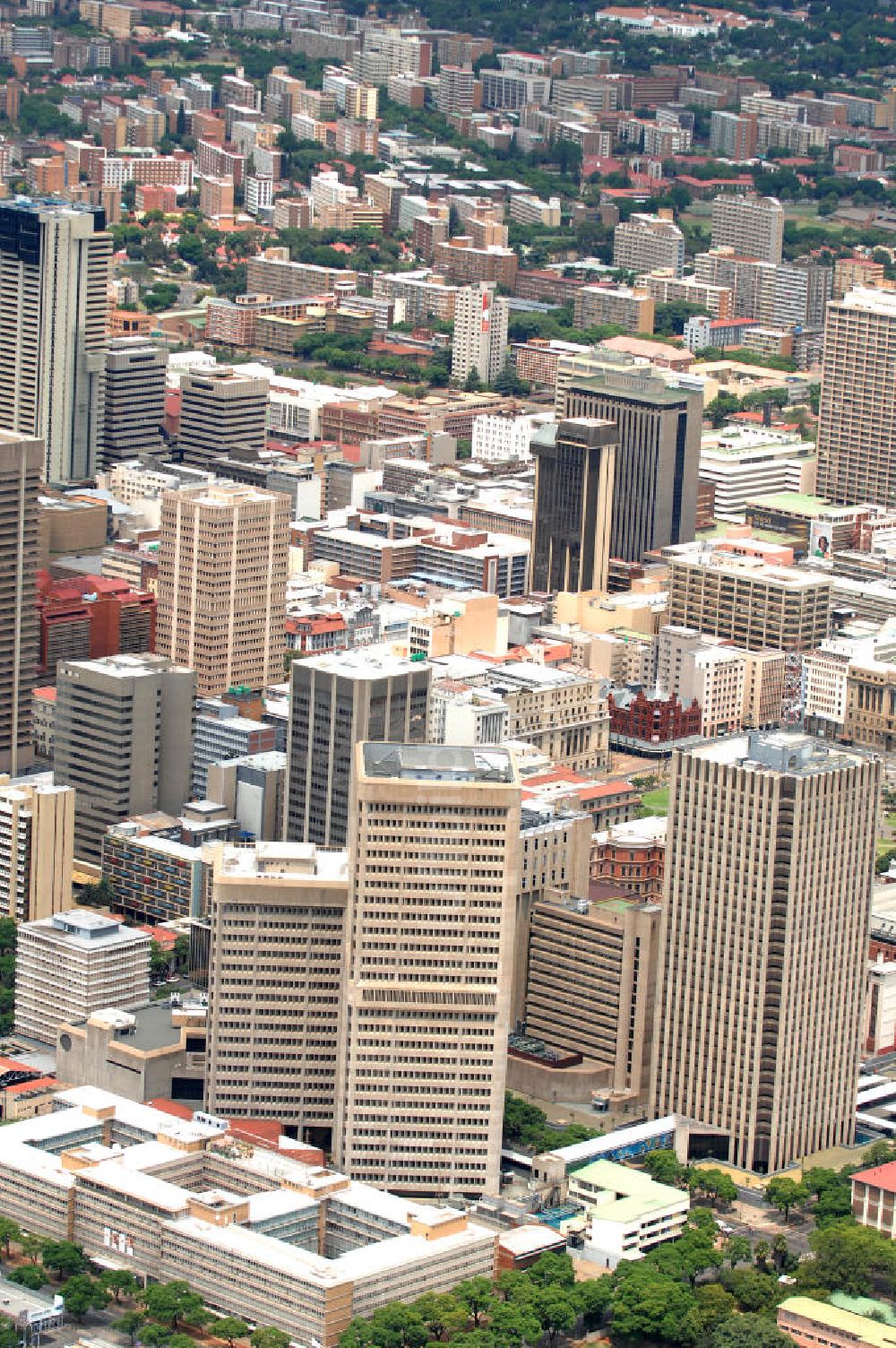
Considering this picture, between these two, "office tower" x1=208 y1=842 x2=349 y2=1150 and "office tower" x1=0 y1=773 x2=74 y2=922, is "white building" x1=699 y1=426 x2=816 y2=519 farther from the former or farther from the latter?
"office tower" x1=208 y1=842 x2=349 y2=1150

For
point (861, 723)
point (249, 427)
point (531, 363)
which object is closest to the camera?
point (861, 723)

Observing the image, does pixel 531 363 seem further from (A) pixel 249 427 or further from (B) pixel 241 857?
(B) pixel 241 857

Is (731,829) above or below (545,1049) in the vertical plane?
above

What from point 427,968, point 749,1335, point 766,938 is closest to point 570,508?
point 766,938

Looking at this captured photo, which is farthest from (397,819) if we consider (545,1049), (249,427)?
(249,427)

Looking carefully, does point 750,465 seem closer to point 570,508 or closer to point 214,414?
point 570,508
